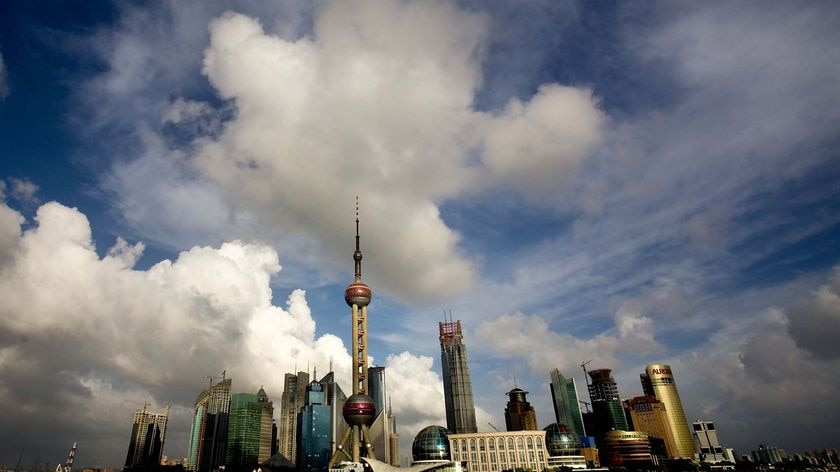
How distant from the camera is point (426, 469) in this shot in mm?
172125

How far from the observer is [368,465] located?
183000 mm

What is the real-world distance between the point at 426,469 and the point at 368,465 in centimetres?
2494
